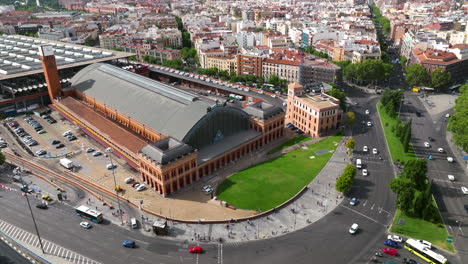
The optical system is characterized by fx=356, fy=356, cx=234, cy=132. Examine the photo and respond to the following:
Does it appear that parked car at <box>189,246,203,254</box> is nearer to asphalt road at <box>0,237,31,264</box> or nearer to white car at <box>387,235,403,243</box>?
asphalt road at <box>0,237,31,264</box>

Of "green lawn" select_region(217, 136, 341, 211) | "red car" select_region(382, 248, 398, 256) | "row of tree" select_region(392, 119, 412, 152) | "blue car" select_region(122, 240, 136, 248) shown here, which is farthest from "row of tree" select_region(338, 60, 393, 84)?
"blue car" select_region(122, 240, 136, 248)

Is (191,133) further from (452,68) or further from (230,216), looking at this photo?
(452,68)

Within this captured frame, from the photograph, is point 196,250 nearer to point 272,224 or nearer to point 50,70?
point 272,224

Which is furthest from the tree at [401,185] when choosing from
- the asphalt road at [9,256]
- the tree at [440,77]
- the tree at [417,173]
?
the tree at [440,77]

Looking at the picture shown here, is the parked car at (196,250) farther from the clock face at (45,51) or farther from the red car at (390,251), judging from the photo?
the clock face at (45,51)

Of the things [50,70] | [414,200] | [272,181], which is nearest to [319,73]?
[272,181]
